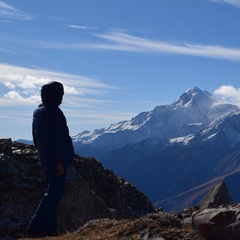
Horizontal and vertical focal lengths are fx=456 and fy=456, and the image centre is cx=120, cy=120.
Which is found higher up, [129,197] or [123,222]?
[123,222]

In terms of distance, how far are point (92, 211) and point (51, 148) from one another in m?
18.9

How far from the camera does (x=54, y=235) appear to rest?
1416 centimetres

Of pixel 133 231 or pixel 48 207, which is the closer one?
pixel 133 231

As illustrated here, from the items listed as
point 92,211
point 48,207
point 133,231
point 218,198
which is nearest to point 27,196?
point 92,211

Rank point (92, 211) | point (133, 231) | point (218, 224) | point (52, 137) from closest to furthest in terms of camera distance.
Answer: point (218, 224) → point (133, 231) → point (52, 137) → point (92, 211)

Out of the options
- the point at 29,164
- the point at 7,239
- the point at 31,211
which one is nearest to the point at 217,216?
the point at 7,239

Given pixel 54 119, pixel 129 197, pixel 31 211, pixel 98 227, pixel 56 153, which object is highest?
pixel 54 119

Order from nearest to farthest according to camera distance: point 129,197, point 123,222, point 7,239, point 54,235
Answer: point 123,222
point 54,235
point 7,239
point 129,197

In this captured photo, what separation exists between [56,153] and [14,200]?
1325cm

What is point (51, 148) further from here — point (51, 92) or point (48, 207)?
point (48, 207)

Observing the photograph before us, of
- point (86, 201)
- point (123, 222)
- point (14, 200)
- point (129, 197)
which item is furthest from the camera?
point (129, 197)

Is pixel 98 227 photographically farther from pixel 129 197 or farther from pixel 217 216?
pixel 129 197

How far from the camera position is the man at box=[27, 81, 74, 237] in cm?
1355

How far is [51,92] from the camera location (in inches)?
541
